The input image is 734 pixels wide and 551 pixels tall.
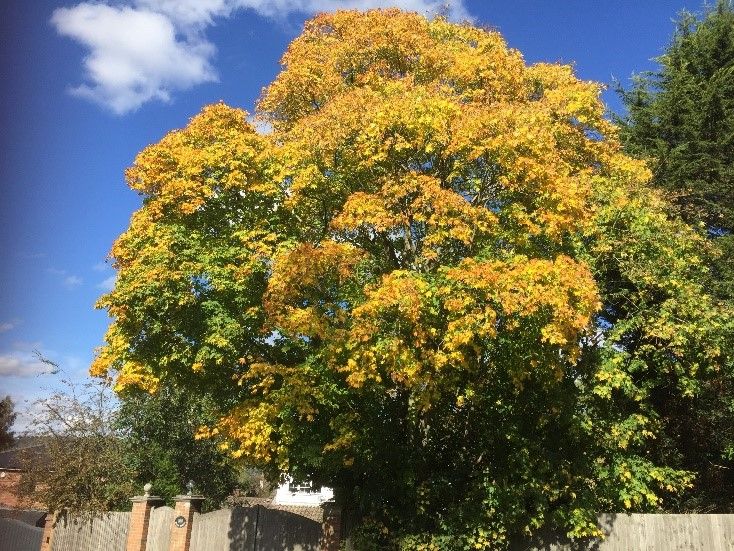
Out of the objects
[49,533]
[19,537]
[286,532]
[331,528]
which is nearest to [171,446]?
[19,537]

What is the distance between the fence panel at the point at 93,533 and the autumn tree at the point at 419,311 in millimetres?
4933

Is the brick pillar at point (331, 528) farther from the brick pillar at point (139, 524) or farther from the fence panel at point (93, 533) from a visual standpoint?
the fence panel at point (93, 533)

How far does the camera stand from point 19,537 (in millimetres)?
18172

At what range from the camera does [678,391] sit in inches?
571

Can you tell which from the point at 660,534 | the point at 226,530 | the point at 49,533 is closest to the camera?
the point at 660,534

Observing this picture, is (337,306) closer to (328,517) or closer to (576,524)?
(328,517)

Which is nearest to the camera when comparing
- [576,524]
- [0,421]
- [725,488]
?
[576,524]

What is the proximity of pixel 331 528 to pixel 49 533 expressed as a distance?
9.34 meters

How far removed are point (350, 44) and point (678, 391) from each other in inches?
456

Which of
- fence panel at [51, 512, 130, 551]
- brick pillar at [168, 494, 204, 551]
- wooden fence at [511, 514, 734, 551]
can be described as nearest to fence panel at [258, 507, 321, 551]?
brick pillar at [168, 494, 204, 551]

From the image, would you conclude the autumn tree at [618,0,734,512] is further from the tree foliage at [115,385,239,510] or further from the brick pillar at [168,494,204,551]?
the tree foliage at [115,385,239,510]

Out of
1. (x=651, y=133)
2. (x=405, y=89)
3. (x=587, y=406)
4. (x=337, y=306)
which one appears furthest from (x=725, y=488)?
(x=405, y=89)

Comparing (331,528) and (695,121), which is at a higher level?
(695,121)

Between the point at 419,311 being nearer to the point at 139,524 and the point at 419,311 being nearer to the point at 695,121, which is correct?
the point at 139,524
